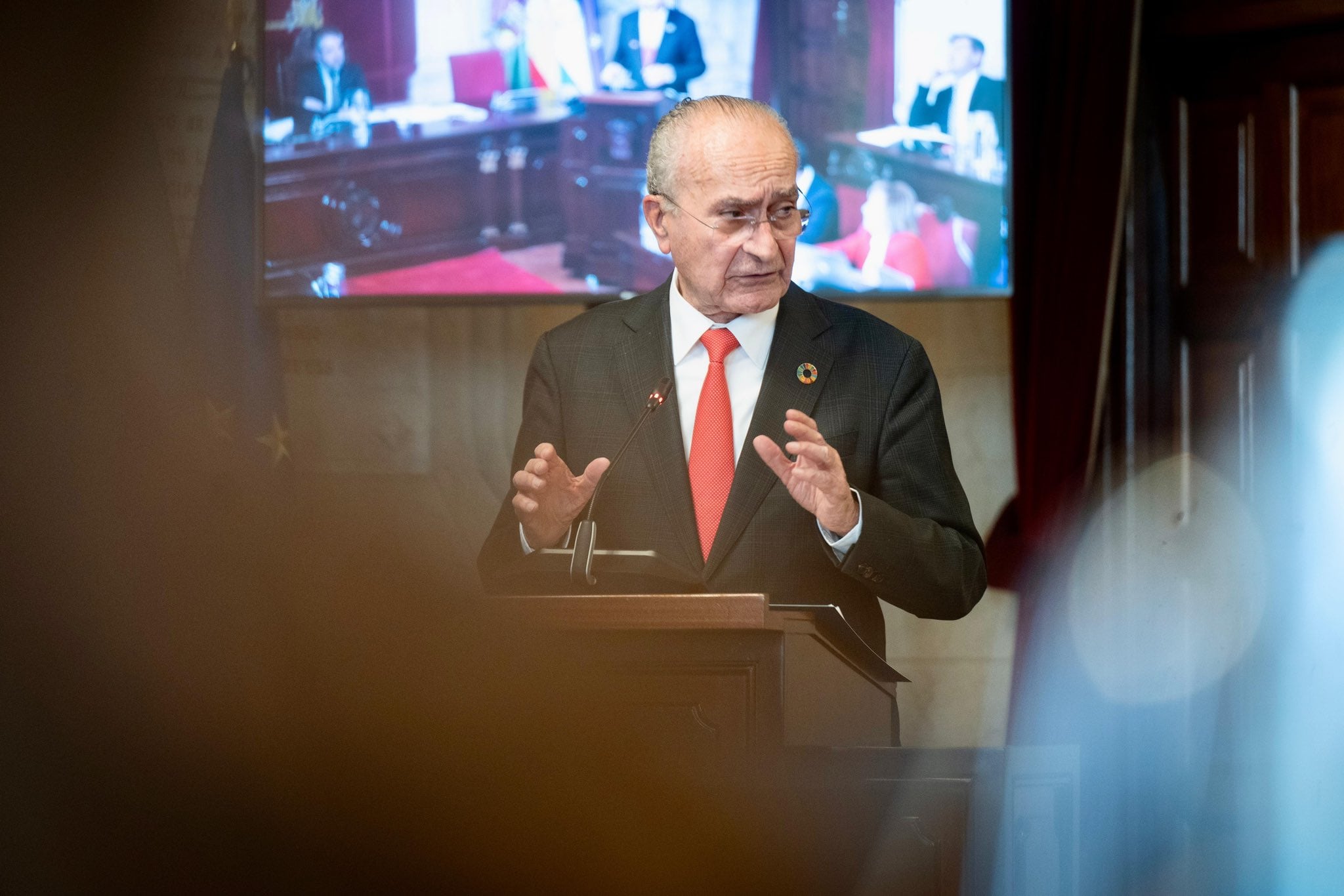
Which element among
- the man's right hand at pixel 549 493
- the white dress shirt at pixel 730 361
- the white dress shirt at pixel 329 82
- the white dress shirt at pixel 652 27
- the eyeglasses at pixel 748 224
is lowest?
the man's right hand at pixel 549 493

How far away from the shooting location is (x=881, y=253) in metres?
4.01

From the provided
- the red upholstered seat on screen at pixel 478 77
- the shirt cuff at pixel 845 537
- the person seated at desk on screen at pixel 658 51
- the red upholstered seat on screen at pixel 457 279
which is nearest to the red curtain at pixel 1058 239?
the person seated at desk on screen at pixel 658 51

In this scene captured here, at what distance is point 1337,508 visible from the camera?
3.89 m

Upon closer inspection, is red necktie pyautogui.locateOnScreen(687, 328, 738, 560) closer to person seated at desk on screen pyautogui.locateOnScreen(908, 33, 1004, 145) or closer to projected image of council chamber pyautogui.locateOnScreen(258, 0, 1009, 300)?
projected image of council chamber pyautogui.locateOnScreen(258, 0, 1009, 300)

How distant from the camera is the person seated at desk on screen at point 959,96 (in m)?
3.97

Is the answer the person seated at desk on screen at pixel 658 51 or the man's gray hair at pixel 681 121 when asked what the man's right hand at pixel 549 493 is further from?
the person seated at desk on screen at pixel 658 51

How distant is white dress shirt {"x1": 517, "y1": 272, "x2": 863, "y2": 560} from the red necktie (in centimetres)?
1

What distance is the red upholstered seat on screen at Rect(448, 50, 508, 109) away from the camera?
407cm

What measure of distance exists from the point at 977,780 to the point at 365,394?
138 inches

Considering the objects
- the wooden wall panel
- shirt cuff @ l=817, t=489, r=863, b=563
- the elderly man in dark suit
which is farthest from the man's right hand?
the wooden wall panel

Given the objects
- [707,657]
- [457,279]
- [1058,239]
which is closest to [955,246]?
[1058,239]

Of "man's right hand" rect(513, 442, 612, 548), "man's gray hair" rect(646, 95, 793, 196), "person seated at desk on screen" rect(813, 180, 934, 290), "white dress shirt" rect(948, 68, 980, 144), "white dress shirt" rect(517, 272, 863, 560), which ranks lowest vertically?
"man's right hand" rect(513, 442, 612, 548)

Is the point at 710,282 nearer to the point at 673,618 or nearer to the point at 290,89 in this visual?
the point at 673,618

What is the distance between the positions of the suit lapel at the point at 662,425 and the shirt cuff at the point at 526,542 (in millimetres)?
155
